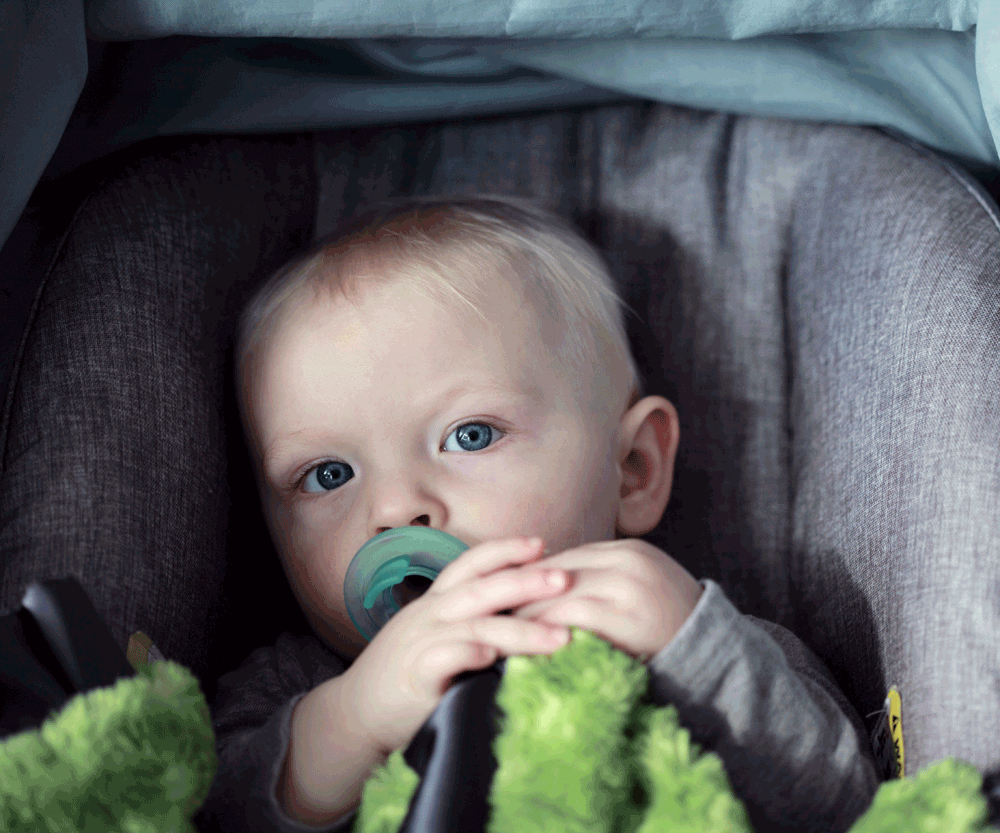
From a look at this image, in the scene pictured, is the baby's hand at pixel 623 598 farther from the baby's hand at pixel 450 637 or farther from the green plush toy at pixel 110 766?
the green plush toy at pixel 110 766

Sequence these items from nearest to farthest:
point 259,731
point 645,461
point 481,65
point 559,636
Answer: point 559,636 < point 259,731 < point 645,461 < point 481,65

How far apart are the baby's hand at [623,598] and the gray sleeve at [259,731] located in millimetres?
246

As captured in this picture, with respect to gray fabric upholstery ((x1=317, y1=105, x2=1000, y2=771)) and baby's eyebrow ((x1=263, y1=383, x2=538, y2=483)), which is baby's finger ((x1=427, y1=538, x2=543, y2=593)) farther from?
gray fabric upholstery ((x1=317, y1=105, x2=1000, y2=771))

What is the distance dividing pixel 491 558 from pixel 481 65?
78cm

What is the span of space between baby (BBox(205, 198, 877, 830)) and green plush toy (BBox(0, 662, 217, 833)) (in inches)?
5.9

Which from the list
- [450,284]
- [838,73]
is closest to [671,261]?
[838,73]

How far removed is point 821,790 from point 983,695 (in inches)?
6.4

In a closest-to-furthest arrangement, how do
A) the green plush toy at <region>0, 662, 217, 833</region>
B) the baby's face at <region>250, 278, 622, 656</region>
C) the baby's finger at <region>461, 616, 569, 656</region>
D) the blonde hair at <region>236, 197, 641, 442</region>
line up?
the green plush toy at <region>0, 662, 217, 833</region>, the baby's finger at <region>461, 616, 569, 656</region>, the baby's face at <region>250, 278, 622, 656</region>, the blonde hair at <region>236, 197, 641, 442</region>

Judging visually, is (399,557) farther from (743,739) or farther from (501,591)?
(743,739)

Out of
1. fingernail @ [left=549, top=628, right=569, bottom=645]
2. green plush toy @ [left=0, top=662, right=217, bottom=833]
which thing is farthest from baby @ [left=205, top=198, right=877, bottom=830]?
green plush toy @ [left=0, top=662, right=217, bottom=833]

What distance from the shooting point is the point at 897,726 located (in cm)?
89

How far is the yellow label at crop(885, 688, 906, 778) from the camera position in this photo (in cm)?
88


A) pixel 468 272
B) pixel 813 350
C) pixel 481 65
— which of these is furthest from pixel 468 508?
pixel 481 65

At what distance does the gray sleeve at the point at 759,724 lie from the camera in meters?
0.74
